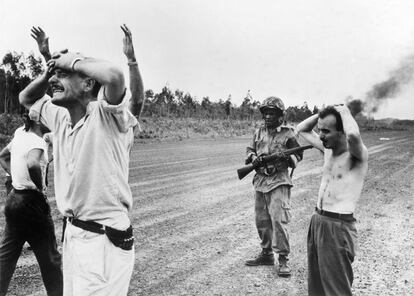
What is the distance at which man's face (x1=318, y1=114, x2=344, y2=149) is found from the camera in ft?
13.4

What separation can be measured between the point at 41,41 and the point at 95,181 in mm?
1546

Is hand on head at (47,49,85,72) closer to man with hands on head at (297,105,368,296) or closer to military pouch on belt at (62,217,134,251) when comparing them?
military pouch on belt at (62,217,134,251)

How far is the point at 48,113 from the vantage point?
9.73 feet

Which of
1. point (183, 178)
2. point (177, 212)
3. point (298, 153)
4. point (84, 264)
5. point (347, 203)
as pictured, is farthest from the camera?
point (183, 178)

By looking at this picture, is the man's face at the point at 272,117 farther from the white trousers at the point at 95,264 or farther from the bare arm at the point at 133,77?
the white trousers at the point at 95,264

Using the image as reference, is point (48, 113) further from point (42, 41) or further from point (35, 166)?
point (35, 166)

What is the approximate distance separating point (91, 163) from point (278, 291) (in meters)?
3.55

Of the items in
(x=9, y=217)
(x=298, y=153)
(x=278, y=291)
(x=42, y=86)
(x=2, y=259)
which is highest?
(x=42, y=86)

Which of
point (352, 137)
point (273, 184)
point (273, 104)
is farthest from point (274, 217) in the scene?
point (352, 137)

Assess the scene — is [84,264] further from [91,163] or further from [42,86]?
[42,86]

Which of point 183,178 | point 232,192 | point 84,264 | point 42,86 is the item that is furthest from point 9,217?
point 183,178

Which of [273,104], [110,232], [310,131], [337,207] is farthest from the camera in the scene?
[273,104]

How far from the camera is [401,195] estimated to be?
1153 cm

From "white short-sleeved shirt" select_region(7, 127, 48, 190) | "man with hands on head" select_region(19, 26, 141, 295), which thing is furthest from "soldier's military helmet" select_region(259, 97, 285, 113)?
"man with hands on head" select_region(19, 26, 141, 295)
